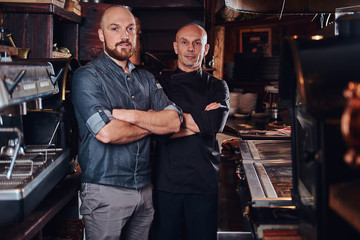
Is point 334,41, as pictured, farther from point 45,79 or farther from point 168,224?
point 168,224

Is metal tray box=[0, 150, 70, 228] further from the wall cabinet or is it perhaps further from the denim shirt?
the wall cabinet

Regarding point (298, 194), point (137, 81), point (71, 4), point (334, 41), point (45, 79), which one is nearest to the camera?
point (334, 41)

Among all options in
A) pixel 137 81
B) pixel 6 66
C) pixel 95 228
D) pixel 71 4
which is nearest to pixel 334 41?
pixel 6 66

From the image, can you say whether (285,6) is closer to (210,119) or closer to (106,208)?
(210,119)

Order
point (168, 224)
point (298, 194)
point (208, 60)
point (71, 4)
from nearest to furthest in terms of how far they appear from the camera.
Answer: point (298, 194) < point (168, 224) < point (71, 4) < point (208, 60)

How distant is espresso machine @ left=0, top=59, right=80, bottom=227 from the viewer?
163cm

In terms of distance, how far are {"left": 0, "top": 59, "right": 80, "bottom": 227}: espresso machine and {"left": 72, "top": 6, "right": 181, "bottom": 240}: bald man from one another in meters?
0.12

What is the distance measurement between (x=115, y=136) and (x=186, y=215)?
955 mm

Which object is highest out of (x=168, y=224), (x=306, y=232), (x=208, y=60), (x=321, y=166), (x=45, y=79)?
(x=208, y=60)

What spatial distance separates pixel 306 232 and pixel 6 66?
1314 millimetres

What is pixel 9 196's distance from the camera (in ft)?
5.33

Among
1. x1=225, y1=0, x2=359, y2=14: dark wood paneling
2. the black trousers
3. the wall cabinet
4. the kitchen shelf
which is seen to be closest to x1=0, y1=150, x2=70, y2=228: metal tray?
the black trousers

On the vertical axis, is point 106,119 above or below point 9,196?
above

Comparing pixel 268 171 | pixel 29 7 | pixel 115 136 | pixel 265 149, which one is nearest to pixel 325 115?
pixel 268 171
